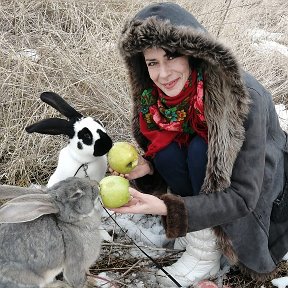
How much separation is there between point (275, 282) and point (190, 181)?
648 millimetres

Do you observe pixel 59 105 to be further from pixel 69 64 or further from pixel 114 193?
pixel 69 64

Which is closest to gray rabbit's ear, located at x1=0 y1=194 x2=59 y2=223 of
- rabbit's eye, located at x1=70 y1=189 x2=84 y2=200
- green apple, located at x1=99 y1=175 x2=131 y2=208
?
rabbit's eye, located at x1=70 y1=189 x2=84 y2=200

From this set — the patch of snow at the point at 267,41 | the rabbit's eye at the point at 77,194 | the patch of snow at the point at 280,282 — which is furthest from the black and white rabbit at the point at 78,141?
the patch of snow at the point at 267,41

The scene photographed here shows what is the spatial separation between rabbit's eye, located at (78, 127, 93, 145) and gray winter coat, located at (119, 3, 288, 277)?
1.04 ft

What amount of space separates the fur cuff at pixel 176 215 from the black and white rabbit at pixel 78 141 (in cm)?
41

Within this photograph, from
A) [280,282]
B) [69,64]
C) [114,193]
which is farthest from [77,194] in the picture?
[69,64]

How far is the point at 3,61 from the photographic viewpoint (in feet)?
11.1

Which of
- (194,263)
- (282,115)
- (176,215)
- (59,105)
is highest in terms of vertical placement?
(59,105)

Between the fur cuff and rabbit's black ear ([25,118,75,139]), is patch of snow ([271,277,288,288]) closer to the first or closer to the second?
the fur cuff

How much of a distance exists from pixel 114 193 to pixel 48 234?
298 millimetres

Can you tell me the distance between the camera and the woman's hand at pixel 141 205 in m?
2.12

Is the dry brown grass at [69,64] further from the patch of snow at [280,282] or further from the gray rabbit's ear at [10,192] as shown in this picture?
the patch of snow at [280,282]

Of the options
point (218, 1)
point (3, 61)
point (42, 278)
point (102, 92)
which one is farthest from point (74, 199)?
point (218, 1)

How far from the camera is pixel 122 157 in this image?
90.4 inches
